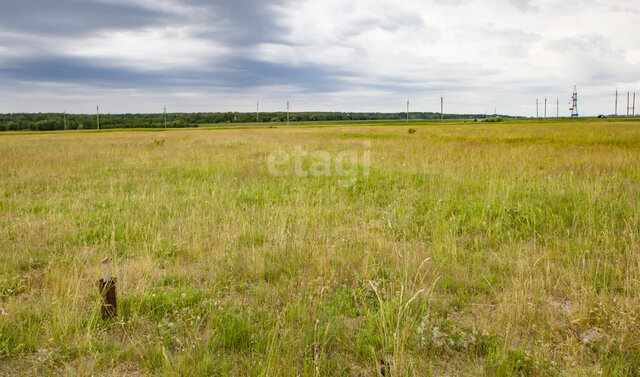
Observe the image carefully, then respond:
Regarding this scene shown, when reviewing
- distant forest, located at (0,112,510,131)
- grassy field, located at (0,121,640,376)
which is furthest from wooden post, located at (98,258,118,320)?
distant forest, located at (0,112,510,131)

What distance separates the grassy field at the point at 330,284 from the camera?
279 cm

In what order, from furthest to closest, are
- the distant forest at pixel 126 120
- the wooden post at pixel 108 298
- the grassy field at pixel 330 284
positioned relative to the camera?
the distant forest at pixel 126 120
the wooden post at pixel 108 298
the grassy field at pixel 330 284

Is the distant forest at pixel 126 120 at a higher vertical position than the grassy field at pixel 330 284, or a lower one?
higher

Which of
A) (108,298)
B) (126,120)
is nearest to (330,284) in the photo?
(108,298)

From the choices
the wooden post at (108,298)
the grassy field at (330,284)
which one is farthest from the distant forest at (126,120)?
the wooden post at (108,298)

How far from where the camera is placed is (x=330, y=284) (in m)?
4.02

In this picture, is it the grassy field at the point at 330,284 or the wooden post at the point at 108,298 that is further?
the wooden post at the point at 108,298

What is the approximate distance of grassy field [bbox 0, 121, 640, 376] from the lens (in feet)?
9.16

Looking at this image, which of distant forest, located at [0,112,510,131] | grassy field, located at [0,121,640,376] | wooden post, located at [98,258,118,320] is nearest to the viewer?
grassy field, located at [0,121,640,376]

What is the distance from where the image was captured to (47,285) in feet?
13.1

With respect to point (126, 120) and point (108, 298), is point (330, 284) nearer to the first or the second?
point (108, 298)

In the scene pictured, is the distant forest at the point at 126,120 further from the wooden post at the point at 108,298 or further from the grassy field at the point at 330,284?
the wooden post at the point at 108,298

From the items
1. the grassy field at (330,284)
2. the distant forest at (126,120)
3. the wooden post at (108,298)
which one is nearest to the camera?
the grassy field at (330,284)

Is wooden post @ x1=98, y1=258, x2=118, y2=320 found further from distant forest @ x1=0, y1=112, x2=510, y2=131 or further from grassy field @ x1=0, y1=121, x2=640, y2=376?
distant forest @ x1=0, y1=112, x2=510, y2=131
